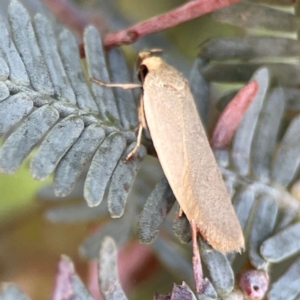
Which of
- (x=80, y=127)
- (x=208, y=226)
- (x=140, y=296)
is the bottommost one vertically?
(x=140, y=296)

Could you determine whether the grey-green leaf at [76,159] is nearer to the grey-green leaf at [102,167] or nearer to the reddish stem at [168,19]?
the grey-green leaf at [102,167]

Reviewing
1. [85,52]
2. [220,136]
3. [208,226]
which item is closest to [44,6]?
[85,52]

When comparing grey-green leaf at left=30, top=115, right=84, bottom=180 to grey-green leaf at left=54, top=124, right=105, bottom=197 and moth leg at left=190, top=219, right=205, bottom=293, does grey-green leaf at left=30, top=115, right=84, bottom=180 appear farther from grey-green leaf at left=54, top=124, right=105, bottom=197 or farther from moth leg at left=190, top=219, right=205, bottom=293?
moth leg at left=190, top=219, right=205, bottom=293

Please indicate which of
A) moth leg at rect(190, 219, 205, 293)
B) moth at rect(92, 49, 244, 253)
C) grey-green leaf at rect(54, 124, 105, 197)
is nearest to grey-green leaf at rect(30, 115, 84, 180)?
grey-green leaf at rect(54, 124, 105, 197)

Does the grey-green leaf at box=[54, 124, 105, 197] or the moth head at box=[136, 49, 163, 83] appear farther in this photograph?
the moth head at box=[136, 49, 163, 83]

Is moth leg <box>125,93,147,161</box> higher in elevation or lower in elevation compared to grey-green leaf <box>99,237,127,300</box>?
higher

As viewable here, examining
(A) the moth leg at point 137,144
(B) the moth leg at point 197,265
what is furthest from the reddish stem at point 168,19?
(B) the moth leg at point 197,265

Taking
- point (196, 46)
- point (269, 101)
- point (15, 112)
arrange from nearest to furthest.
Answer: point (15, 112)
point (269, 101)
point (196, 46)

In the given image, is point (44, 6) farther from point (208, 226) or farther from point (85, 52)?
point (208, 226)
